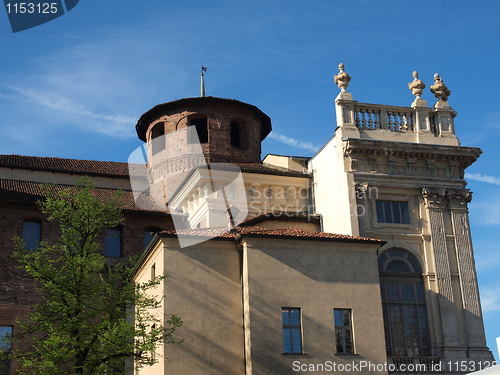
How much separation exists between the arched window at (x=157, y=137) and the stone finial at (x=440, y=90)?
1387 cm

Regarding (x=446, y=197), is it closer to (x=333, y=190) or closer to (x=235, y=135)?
(x=333, y=190)

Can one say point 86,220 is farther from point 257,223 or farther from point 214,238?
point 257,223

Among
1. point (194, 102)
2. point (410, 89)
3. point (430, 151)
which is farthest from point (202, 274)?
point (194, 102)

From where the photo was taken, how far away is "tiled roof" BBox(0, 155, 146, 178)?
33.6 meters

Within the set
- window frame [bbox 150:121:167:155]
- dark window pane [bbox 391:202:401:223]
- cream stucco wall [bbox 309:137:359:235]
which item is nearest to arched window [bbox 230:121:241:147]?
window frame [bbox 150:121:167:155]

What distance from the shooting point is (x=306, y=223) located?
27.1 meters

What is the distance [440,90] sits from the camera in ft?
93.2

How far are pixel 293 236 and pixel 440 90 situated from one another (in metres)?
11.0

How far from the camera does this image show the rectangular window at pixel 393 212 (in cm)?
2608

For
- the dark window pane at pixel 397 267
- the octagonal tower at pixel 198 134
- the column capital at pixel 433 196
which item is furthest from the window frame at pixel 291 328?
the octagonal tower at pixel 198 134

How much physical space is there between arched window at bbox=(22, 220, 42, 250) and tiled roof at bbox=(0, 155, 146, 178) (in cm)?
383

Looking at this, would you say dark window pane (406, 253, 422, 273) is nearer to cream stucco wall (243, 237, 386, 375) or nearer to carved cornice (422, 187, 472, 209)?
carved cornice (422, 187, 472, 209)

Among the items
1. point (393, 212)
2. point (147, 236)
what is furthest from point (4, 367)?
point (393, 212)

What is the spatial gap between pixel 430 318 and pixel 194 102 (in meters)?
16.1
